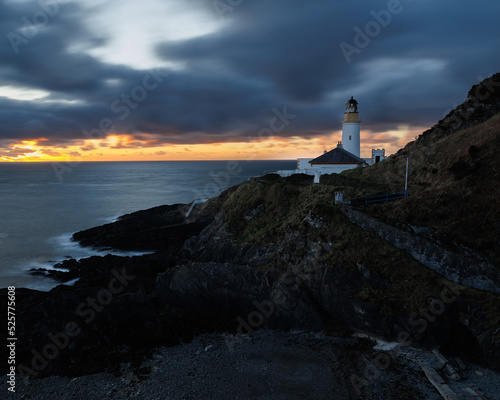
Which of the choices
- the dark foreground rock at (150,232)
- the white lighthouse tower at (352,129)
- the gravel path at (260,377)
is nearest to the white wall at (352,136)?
the white lighthouse tower at (352,129)

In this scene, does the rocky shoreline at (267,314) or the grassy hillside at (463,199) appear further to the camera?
the grassy hillside at (463,199)

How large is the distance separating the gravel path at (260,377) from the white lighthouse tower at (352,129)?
36961 mm

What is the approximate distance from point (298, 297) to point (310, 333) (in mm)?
2014

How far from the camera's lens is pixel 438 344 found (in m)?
15.0

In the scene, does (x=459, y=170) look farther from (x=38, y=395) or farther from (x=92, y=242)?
(x=92, y=242)

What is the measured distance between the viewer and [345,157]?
42.5m

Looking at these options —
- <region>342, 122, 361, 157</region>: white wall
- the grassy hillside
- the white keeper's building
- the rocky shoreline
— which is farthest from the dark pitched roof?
the rocky shoreline

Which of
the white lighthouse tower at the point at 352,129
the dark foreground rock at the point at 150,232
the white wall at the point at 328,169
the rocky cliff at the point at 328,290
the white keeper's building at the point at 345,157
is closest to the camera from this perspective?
the rocky cliff at the point at 328,290

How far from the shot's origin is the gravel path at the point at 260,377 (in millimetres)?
13172

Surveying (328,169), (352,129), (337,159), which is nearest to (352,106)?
(352,129)

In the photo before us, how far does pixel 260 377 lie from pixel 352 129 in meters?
41.8

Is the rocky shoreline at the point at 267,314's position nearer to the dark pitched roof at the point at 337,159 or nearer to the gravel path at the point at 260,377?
the gravel path at the point at 260,377

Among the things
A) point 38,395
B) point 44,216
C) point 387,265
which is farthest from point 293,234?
point 44,216

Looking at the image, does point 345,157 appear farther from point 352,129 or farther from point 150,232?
point 150,232
